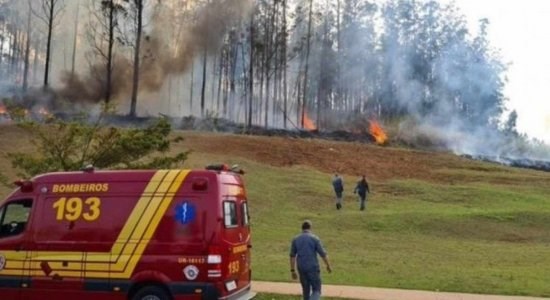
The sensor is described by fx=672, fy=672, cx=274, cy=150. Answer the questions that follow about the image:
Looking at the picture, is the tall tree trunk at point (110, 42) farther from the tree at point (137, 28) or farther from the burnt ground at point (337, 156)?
the burnt ground at point (337, 156)

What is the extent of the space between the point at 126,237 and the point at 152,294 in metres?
0.96

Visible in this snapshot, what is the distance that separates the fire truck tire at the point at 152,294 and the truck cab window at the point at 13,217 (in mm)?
2425

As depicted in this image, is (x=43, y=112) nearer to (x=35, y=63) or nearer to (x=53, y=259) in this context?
(x=35, y=63)

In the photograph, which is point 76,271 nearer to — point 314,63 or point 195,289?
point 195,289

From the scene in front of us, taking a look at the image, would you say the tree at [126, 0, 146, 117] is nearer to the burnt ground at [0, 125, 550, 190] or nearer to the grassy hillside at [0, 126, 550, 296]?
the burnt ground at [0, 125, 550, 190]

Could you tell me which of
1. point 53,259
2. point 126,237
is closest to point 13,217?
point 53,259

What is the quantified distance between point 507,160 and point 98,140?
138ft

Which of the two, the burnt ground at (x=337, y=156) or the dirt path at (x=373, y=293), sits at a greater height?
the burnt ground at (x=337, y=156)

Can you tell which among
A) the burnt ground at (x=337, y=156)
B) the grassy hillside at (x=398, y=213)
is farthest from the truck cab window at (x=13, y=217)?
the burnt ground at (x=337, y=156)

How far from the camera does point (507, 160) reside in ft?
179

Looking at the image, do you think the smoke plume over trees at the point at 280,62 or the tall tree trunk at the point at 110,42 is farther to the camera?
the smoke plume over trees at the point at 280,62

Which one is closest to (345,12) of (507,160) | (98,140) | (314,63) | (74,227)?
(314,63)

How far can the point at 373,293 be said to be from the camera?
13.4 m

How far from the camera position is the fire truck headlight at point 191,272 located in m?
9.96
